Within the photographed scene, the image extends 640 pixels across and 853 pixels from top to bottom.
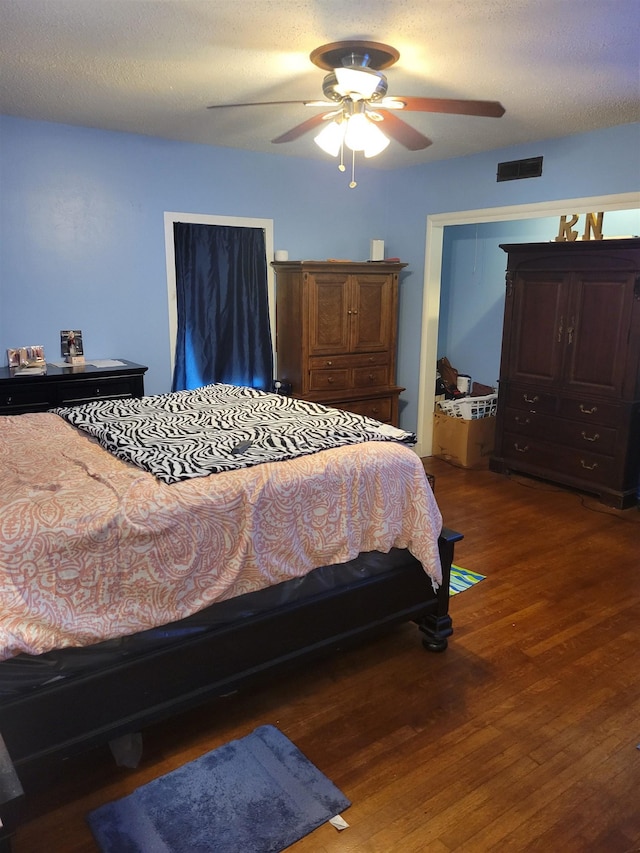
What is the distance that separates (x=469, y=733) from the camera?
2145 mm

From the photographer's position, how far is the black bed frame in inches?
66.9

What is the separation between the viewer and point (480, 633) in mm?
2750

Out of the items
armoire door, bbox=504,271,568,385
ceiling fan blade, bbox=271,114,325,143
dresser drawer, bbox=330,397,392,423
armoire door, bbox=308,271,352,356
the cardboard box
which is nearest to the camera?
ceiling fan blade, bbox=271,114,325,143

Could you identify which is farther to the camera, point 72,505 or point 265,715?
point 265,715

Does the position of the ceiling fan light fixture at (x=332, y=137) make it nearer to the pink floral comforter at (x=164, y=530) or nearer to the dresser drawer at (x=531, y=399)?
the pink floral comforter at (x=164, y=530)

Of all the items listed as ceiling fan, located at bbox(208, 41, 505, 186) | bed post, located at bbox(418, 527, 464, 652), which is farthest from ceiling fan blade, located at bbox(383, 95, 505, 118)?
bed post, located at bbox(418, 527, 464, 652)

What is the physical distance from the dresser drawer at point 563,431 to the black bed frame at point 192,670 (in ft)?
7.14

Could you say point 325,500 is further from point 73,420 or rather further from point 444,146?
point 444,146

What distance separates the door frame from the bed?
2.65 metres

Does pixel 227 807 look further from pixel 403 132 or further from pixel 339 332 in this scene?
pixel 339 332

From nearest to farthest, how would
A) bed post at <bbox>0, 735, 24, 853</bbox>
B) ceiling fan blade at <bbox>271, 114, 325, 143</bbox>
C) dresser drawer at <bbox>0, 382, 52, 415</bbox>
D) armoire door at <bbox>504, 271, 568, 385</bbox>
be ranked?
1. bed post at <bbox>0, 735, 24, 853</bbox>
2. ceiling fan blade at <bbox>271, 114, 325, 143</bbox>
3. dresser drawer at <bbox>0, 382, 52, 415</bbox>
4. armoire door at <bbox>504, 271, 568, 385</bbox>

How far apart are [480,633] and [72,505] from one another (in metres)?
1.87

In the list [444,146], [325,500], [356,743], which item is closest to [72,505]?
[325,500]

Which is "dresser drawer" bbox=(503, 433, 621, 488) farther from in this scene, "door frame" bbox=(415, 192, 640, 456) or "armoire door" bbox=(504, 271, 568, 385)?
"door frame" bbox=(415, 192, 640, 456)
